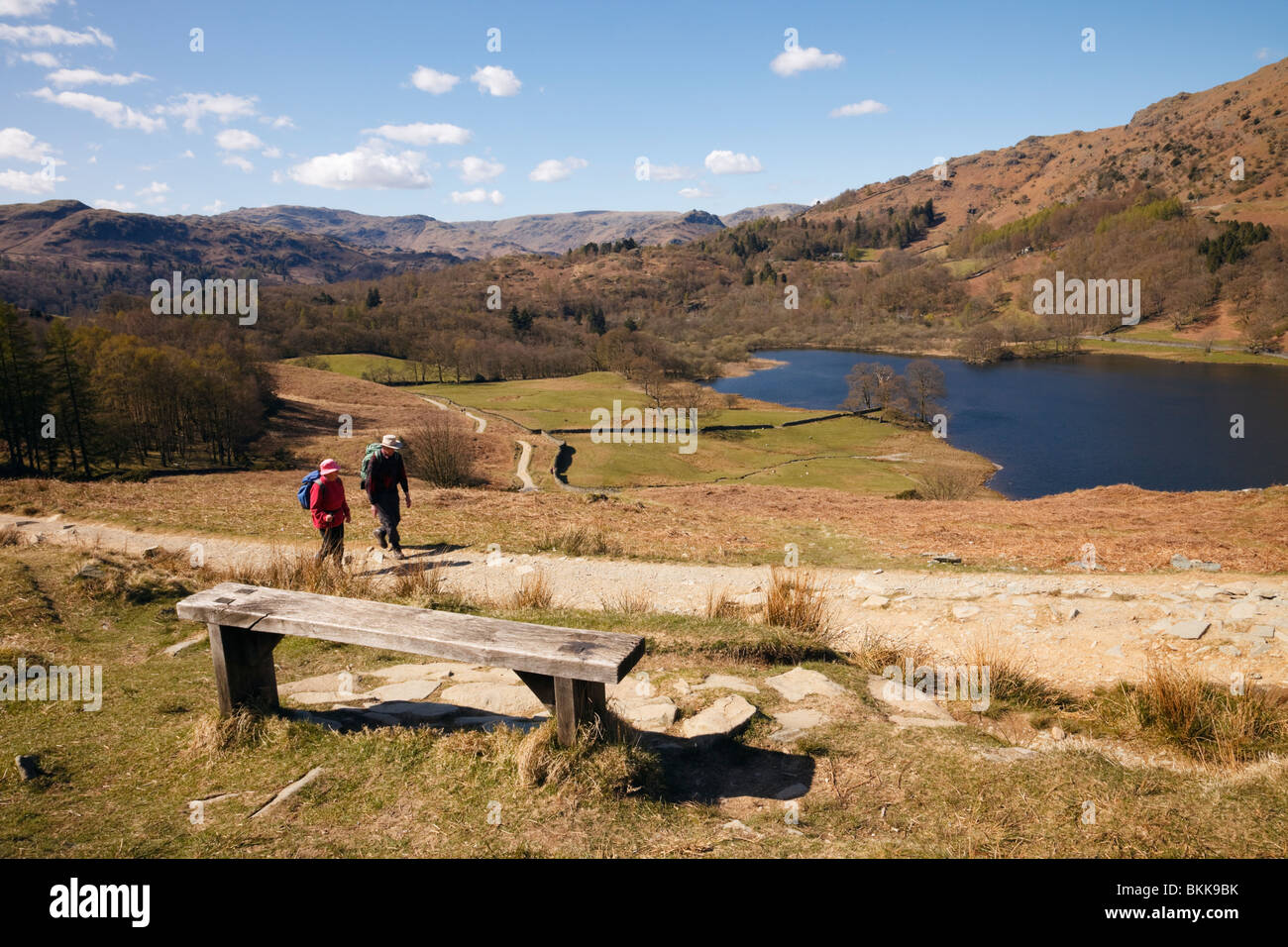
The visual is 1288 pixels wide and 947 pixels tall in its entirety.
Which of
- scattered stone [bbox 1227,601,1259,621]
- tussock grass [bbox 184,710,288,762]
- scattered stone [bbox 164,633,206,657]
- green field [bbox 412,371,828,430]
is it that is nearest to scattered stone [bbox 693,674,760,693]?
tussock grass [bbox 184,710,288,762]

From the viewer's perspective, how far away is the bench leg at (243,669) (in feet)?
16.6

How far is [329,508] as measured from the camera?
425 inches

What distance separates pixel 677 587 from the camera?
458 inches

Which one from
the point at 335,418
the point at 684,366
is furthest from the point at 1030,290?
the point at 335,418

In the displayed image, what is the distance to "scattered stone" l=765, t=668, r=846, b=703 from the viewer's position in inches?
247

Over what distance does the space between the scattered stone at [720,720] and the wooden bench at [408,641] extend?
954 mm

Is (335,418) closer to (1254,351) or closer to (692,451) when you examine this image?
(692,451)

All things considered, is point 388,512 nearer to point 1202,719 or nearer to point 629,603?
point 629,603

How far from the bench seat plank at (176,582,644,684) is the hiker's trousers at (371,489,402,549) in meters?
6.93

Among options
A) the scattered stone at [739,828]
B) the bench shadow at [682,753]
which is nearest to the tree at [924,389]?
the bench shadow at [682,753]

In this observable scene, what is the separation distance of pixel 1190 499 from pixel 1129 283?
479 ft

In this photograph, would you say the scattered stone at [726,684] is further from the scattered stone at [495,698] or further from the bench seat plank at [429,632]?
the bench seat plank at [429,632]

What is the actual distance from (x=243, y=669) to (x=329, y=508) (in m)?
5.95

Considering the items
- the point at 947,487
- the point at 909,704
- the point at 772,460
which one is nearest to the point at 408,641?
the point at 909,704
